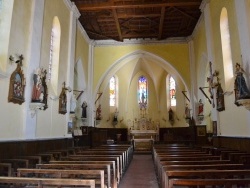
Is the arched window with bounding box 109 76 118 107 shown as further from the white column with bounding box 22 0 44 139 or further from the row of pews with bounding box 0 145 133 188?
the row of pews with bounding box 0 145 133 188

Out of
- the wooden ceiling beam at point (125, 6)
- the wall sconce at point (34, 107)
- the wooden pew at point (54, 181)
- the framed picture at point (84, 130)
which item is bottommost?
the wooden pew at point (54, 181)

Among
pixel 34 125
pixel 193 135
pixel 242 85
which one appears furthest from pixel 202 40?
pixel 34 125

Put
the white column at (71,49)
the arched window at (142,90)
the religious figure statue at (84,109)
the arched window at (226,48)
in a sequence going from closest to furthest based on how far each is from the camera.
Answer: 1. the arched window at (226,48)
2. the white column at (71,49)
3. the religious figure statue at (84,109)
4. the arched window at (142,90)

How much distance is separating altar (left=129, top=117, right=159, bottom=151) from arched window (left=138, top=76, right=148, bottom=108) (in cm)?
208

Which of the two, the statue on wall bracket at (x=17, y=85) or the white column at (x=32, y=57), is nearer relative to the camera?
the statue on wall bracket at (x=17, y=85)

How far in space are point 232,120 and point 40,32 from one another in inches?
289

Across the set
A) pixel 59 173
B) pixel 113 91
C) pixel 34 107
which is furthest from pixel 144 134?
pixel 59 173

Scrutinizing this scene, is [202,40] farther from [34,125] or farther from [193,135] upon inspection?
[34,125]

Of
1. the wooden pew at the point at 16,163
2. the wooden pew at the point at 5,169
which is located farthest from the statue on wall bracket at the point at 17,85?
the wooden pew at the point at 5,169

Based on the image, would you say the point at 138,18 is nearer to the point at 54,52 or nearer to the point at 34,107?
the point at 54,52

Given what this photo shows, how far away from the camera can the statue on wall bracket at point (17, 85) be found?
640 cm

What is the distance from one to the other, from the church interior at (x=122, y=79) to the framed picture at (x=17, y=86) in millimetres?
29

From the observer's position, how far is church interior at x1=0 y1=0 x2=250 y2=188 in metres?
6.61

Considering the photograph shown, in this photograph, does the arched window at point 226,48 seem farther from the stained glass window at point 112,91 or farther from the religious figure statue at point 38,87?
the stained glass window at point 112,91
